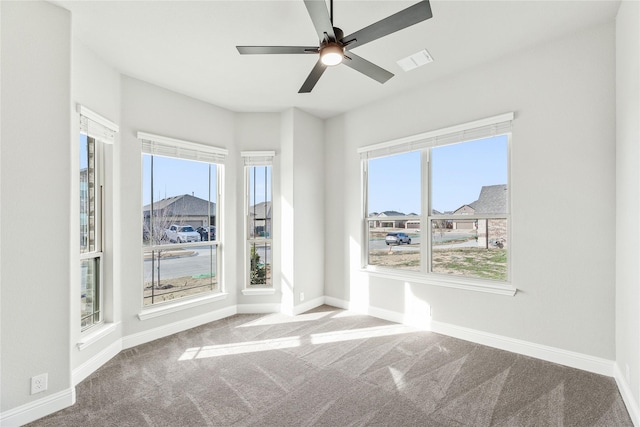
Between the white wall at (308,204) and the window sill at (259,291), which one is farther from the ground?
the white wall at (308,204)

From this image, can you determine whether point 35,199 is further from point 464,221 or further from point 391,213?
point 464,221

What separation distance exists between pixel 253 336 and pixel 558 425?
284 centimetres

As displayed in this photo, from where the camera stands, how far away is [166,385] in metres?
2.53

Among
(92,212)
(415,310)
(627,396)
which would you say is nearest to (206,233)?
(92,212)

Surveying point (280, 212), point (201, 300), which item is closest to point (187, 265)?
point (201, 300)

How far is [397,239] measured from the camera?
4129mm

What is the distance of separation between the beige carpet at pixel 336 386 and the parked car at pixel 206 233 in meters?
1.28

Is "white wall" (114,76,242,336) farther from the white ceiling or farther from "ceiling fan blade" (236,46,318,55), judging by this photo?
"ceiling fan blade" (236,46,318,55)

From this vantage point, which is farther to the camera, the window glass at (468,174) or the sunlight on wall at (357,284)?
the sunlight on wall at (357,284)

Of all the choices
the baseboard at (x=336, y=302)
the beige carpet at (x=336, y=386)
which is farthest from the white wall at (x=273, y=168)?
the beige carpet at (x=336, y=386)

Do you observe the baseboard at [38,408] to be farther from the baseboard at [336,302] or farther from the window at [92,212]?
the baseboard at [336,302]

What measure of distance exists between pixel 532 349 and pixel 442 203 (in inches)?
68.2

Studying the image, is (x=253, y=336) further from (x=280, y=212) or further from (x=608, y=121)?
(x=608, y=121)

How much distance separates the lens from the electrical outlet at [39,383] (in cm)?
212
